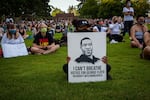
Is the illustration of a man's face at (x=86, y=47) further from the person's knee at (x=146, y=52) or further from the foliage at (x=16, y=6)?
the foliage at (x=16, y=6)

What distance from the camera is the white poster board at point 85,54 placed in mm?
6738

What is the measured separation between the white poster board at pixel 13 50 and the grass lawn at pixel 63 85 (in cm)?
251

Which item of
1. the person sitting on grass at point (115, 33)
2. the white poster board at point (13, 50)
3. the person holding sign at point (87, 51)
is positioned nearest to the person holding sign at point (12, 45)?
the white poster board at point (13, 50)

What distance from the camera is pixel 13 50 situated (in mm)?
12047

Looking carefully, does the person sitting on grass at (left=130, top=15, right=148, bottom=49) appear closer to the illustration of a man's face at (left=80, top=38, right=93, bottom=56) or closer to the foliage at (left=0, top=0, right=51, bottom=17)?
the illustration of a man's face at (left=80, top=38, right=93, bottom=56)

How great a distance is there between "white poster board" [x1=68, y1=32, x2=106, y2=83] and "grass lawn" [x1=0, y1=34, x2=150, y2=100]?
0.20m

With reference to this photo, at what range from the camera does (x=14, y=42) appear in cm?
1242

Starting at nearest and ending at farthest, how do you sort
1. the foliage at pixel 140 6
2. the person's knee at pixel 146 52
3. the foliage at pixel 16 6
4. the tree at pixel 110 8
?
1. the person's knee at pixel 146 52
2. the foliage at pixel 16 6
3. the foliage at pixel 140 6
4. the tree at pixel 110 8

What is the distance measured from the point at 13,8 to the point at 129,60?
1019 inches

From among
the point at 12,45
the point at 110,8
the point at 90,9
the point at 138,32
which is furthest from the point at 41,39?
the point at 90,9

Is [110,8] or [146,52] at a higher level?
[110,8]

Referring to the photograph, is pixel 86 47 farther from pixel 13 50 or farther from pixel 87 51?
pixel 13 50

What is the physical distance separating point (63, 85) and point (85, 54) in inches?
27.5

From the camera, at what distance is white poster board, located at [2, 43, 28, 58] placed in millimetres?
11886
